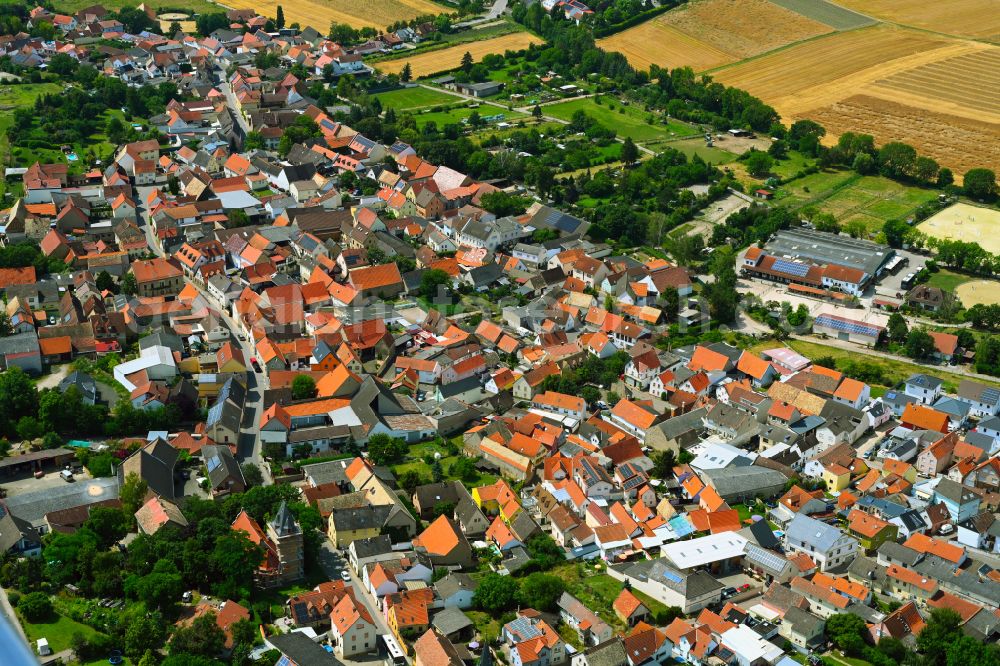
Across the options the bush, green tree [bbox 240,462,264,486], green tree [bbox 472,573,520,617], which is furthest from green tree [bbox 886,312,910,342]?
the bush

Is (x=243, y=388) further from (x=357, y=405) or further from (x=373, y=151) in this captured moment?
(x=373, y=151)

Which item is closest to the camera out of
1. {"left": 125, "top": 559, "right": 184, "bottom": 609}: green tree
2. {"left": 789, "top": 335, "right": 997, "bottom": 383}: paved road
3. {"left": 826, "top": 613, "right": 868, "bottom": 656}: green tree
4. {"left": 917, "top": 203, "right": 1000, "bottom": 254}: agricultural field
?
{"left": 125, "top": 559, "right": 184, "bottom": 609}: green tree

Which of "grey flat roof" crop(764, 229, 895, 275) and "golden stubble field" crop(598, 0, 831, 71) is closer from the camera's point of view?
"grey flat roof" crop(764, 229, 895, 275)

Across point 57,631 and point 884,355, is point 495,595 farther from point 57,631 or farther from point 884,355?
point 884,355

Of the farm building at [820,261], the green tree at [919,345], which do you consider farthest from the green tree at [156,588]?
the farm building at [820,261]

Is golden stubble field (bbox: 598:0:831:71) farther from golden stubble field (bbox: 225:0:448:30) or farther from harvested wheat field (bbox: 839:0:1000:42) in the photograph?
golden stubble field (bbox: 225:0:448:30)

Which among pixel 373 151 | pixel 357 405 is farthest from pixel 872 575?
pixel 373 151
